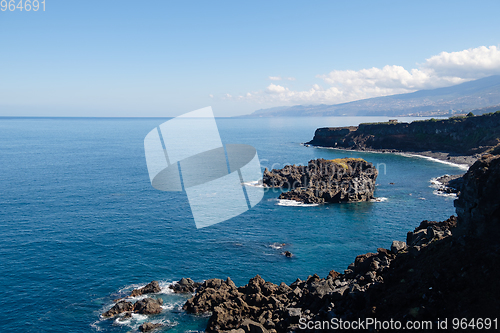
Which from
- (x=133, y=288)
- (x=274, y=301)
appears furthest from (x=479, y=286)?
(x=133, y=288)

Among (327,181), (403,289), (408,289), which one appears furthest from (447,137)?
(408,289)

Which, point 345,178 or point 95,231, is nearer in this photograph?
point 95,231

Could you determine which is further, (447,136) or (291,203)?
(447,136)

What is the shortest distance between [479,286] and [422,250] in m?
8.82

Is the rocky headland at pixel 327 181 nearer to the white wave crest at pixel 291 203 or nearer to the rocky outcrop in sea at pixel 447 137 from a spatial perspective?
the white wave crest at pixel 291 203

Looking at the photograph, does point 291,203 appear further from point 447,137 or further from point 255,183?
point 447,137

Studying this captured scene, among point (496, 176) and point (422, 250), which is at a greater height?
point (496, 176)

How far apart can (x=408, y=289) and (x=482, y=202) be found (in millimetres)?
10198

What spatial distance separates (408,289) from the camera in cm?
3169

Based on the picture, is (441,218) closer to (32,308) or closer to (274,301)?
(274,301)

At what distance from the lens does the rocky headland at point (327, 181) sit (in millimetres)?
89000

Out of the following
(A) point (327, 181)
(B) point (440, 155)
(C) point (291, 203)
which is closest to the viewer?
(C) point (291, 203)

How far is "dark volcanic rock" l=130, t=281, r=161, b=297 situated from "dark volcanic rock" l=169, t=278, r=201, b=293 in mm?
1862

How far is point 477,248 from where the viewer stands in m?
30.6
